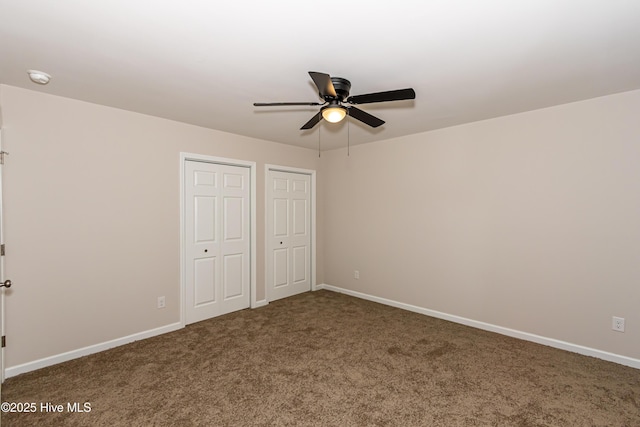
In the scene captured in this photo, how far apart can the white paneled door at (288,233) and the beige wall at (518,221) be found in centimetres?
97

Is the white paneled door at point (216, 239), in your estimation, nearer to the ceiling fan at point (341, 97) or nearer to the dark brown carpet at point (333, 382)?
the dark brown carpet at point (333, 382)

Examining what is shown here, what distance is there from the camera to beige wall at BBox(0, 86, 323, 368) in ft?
8.89

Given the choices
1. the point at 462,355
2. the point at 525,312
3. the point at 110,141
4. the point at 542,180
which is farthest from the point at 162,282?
the point at 542,180

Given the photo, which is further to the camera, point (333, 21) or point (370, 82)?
point (370, 82)

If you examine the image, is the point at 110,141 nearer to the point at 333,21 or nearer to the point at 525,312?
the point at 333,21

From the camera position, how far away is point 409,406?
2260 mm

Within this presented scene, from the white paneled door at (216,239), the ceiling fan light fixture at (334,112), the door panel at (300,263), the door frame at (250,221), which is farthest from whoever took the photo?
the door panel at (300,263)

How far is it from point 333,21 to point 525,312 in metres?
3.52

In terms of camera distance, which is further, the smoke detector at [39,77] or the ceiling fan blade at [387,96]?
the smoke detector at [39,77]

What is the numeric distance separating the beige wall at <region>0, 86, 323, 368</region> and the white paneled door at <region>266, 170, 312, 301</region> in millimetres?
1407

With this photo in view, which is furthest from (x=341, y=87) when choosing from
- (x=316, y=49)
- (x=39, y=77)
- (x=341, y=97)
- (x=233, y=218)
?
(x=233, y=218)

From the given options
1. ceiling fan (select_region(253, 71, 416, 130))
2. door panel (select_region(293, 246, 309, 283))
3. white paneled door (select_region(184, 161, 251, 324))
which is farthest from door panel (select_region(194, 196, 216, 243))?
ceiling fan (select_region(253, 71, 416, 130))

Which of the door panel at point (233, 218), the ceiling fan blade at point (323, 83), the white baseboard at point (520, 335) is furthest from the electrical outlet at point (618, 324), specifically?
the door panel at point (233, 218)

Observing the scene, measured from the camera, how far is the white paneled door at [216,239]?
3918 millimetres
